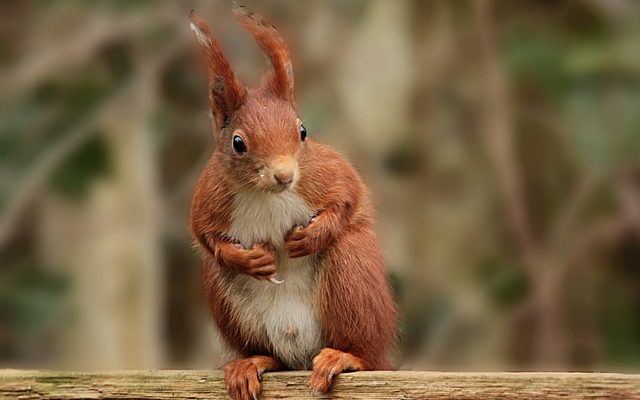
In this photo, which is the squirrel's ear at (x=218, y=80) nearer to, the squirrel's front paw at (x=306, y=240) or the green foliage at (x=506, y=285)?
the squirrel's front paw at (x=306, y=240)

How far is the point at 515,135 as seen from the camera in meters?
4.82

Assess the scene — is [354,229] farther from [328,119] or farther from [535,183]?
[535,183]

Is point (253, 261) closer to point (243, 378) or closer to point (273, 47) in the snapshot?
point (243, 378)

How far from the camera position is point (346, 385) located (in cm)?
228

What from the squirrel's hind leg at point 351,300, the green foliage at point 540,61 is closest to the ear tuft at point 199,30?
the squirrel's hind leg at point 351,300

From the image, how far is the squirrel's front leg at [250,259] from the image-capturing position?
234 cm

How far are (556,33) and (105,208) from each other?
4.65 feet

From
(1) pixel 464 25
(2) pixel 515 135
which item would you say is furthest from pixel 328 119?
(2) pixel 515 135

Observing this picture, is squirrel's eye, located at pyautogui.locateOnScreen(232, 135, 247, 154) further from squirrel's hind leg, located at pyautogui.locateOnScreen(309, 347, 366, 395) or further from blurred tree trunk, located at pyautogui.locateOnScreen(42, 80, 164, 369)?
blurred tree trunk, located at pyautogui.locateOnScreen(42, 80, 164, 369)

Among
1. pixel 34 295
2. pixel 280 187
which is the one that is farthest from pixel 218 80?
pixel 34 295

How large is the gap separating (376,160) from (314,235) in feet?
6.04

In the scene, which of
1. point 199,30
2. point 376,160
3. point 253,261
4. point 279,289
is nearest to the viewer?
point 199,30

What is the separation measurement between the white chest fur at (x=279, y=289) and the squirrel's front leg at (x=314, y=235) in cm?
3

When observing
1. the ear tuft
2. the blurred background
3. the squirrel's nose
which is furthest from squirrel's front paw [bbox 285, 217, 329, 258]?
Answer: the blurred background
